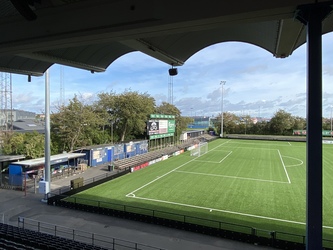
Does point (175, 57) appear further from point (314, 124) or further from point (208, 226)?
point (208, 226)

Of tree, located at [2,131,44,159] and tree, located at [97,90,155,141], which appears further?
tree, located at [97,90,155,141]

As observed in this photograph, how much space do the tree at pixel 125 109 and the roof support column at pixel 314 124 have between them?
1447 inches

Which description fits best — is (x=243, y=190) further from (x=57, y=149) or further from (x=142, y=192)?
(x=57, y=149)

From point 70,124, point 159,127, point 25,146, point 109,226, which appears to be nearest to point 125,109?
point 159,127

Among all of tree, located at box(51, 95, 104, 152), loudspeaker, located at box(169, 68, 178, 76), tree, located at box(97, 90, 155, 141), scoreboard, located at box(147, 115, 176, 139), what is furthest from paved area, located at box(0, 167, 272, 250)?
tree, located at box(97, 90, 155, 141)

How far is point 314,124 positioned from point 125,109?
123 feet

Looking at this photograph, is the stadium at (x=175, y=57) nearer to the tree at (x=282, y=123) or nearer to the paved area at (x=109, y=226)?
the paved area at (x=109, y=226)

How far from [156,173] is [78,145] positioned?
11564 mm

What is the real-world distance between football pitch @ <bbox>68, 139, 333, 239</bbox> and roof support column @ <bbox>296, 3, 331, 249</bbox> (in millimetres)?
8071

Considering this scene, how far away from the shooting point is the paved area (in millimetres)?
11586

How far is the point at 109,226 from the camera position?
13359mm

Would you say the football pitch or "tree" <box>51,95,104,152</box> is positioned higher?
"tree" <box>51,95,104,152</box>

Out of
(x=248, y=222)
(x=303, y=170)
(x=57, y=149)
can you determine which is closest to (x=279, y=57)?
(x=248, y=222)

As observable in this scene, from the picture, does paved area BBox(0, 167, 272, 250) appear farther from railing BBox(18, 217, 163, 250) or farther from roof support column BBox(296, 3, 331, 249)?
roof support column BBox(296, 3, 331, 249)
